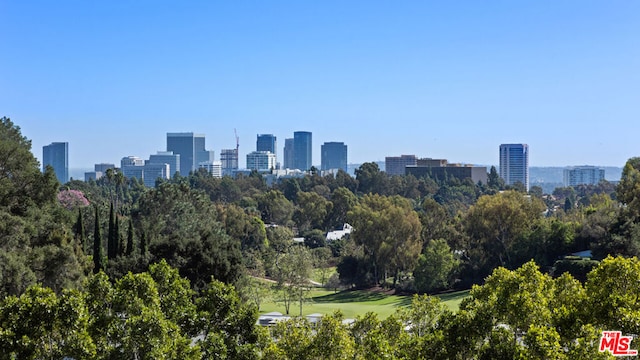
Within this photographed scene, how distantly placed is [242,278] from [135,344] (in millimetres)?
20240

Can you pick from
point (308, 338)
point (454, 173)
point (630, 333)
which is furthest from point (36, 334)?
point (454, 173)

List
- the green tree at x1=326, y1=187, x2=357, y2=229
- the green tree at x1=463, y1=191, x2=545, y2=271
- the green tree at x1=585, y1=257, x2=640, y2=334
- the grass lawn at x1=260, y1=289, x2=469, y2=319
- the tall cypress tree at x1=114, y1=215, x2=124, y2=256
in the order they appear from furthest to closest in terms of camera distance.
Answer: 1. the green tree at x1=326, y1=187, x2=357, y2=229
2. the green tree at x1=463, y1=191, x2=545, y2=271
3. the tall cypress tree at x1=114, y1=215, x2=124, y2=256
4. the grass lawn at x1=260, y1=289, x2=469, y2=319
5. the green tree at x1=585, y1=257, x2=640, y2=334

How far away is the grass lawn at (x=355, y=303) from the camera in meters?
43.4

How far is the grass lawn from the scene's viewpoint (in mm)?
43375

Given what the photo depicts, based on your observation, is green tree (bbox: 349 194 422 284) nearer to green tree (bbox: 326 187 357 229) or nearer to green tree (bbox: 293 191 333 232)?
green tree (bbox: 293 191 333 232)

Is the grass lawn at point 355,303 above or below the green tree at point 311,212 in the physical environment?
below

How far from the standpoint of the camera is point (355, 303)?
1933 inches

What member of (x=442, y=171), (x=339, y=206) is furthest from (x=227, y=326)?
(x=442, y=171)

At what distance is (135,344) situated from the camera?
18.3m

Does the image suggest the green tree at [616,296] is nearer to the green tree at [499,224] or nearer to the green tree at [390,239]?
the green tree at [499,224]

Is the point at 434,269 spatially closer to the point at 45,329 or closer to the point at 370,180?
the point at 45,329

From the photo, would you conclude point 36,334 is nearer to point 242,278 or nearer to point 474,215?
point 242,278

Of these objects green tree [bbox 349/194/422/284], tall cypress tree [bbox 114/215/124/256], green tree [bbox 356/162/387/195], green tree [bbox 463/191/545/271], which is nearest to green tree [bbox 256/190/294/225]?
green tree [bbox 356/162/387/195]

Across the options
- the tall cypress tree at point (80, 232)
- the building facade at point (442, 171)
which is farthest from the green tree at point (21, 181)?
the building facade at point (442, 171)
